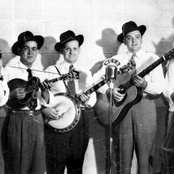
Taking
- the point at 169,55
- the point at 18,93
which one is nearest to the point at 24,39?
the point at 18,93

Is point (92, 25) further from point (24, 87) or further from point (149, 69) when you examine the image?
point (24, 87)

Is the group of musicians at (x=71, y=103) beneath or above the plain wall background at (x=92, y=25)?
beneath

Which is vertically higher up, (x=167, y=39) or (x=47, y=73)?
(x=167, y=39)

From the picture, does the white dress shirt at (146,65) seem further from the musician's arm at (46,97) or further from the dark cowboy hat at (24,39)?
the dark cowboy hat at (24,39)

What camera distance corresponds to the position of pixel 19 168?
4.26m

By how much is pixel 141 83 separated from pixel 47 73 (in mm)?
1093

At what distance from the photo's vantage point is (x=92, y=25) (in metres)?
4.49

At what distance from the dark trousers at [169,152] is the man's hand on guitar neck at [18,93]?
1863 millimetres

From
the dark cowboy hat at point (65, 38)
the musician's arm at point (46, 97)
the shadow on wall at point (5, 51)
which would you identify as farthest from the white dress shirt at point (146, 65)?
the shadow on wall at point (5, 51)

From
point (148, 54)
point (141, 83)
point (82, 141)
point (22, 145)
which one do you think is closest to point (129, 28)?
point (148, 54)

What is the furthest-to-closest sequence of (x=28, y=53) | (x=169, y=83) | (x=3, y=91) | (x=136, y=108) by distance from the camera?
(x=169, y=83), (x=136, y=108), (x=28, y=53), (x=3, y=91)

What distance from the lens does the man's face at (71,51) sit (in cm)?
439

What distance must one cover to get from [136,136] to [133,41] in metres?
1.12

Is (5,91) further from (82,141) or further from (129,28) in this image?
(129,28)
